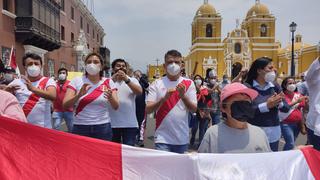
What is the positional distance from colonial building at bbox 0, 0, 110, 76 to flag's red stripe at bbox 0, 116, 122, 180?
32.7ft

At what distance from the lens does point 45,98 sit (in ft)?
17.9

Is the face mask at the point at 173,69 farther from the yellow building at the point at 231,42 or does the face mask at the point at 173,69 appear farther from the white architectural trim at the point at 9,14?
the yellow building at the point at 231,42

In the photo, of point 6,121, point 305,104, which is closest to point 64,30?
point 305,104

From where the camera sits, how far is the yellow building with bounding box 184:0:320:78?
307 feet

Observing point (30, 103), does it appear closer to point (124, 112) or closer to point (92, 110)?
point (92, 110)

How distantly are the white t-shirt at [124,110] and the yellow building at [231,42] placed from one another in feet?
278

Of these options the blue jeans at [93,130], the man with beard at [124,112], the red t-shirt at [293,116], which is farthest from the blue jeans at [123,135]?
the red t-shirt at [293,116]

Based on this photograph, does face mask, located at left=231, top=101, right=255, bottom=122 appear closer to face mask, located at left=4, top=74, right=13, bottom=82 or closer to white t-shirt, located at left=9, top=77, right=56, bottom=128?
white t-shirt, located at left=9, top=77, right=56, bottom=128

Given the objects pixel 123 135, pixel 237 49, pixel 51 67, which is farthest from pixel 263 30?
pixel 123 135

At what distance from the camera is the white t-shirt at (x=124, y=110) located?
6.32 meters

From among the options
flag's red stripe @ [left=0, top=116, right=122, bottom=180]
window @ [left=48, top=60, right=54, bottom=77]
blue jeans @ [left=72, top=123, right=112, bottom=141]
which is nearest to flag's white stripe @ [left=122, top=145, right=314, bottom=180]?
flag's red stripe @ [left=0, top=116, right=122, bottom=180]

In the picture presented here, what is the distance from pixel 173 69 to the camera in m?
5.07

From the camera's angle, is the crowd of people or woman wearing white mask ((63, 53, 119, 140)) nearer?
the crowd of people

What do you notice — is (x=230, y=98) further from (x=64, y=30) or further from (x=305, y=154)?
(x=64, y=30)
